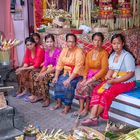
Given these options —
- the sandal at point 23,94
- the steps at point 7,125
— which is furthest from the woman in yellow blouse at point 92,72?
the steps at point 7,125

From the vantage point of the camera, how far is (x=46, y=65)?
530cm

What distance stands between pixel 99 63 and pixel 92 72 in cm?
17

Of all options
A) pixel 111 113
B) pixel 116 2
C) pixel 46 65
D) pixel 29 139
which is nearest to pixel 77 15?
pixel 116 2

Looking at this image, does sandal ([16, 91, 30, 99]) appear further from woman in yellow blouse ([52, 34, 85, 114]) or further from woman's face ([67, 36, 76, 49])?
woman's face ([67, 36, 76, 49])

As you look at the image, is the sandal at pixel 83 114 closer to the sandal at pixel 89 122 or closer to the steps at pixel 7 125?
the sandal at pixel 89 122

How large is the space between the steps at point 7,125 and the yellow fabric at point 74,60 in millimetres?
1957

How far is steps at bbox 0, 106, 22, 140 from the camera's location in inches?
109

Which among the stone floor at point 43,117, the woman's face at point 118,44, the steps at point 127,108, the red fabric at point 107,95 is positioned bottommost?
the stone floor at point 43,117

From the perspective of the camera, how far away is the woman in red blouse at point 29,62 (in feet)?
17.9

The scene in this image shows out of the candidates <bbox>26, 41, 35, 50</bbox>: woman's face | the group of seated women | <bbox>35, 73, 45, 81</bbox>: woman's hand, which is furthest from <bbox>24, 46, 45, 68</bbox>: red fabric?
<bbox>35, 73, 45, 81</bbox>: woman's hand

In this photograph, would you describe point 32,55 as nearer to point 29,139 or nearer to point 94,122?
point 94,122

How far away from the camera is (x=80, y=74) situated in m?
4.76

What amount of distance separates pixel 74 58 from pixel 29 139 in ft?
5.33

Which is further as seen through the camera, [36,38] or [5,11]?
[5,11]
